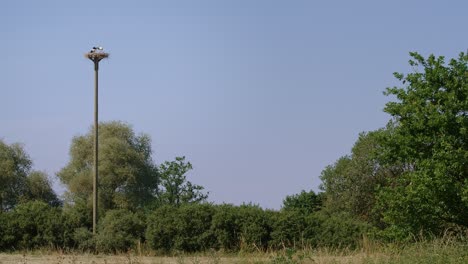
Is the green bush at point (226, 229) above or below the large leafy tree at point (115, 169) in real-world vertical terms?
below

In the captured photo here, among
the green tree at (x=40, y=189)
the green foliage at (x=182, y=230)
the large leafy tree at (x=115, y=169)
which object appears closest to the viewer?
the green foliage at (x=182, y=230)

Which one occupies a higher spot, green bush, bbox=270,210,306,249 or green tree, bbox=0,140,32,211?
green tree, bbox=0,140,32,211

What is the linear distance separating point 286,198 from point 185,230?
20424 mm

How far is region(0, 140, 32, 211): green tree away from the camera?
47031 mm

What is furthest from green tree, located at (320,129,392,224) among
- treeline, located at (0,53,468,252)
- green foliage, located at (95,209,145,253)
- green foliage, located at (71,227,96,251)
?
green foliage, located at (71,227,96,251)

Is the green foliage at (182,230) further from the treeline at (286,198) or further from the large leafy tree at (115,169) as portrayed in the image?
the large leafy tree at (115,169)

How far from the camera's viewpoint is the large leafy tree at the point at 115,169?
45.7 meters

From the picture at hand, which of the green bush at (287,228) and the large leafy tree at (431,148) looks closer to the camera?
the large leafy tree at (431,148)

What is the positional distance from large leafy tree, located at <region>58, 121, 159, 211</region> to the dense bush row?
11.8m

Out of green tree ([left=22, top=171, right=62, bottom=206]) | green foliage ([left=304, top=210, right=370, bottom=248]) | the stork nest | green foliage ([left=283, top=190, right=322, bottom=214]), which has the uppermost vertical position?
the stork nest

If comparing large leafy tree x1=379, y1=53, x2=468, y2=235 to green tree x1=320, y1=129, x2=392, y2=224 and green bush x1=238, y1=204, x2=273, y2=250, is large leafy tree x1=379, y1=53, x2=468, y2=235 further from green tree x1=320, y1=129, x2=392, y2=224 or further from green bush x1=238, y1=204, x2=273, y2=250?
green tree x1=320, y1=129, x2=392, y2=224

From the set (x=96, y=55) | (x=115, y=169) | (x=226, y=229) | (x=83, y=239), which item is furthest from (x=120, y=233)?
(x=115, y=169)

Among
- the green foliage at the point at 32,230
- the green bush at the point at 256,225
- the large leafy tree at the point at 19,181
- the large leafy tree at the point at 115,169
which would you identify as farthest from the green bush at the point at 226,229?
the large leafy tree at the point at 19,181

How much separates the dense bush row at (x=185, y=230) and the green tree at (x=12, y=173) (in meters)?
15.0
